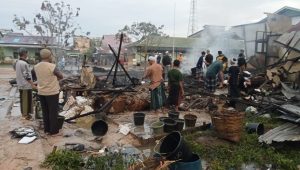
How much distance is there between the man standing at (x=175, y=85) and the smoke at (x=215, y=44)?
46.1 feet

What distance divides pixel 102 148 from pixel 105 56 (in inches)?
1509

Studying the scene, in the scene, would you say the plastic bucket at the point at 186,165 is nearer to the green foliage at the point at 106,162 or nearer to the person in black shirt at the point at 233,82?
the green foliage at the point at 106,162

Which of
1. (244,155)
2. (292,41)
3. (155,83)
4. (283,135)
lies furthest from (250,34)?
(244,155)

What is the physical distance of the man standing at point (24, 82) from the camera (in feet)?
28.2

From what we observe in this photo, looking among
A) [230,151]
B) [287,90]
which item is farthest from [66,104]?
[287,90]

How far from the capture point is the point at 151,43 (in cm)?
3841

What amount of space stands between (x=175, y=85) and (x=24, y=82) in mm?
4603

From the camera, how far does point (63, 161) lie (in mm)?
5555

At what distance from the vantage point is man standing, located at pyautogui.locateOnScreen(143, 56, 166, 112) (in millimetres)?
10375

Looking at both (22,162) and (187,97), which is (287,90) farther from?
(22,162)

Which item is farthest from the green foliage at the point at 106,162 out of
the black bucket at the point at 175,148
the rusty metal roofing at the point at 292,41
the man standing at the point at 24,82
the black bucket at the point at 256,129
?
the rusty metal roofing at the point at 292,41

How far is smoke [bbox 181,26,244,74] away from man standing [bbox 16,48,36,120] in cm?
1675

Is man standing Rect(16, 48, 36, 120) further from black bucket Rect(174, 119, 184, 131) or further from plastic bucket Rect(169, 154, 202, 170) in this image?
plastic bucket Rect(169, 154, 202, 170)

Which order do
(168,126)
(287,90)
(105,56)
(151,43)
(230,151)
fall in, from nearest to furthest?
(230,151)
(168,126)
(287,90)
(151,43)
(105,56)
